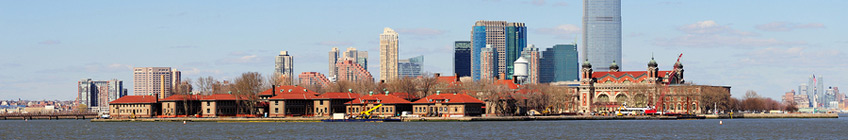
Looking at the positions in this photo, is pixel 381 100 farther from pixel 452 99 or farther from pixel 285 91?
pixel 285 91

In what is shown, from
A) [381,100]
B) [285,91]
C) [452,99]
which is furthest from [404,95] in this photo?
[452,99]

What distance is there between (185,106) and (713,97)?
81677mm

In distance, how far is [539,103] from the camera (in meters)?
190

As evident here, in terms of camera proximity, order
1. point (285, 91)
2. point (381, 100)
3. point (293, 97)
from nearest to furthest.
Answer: point (381, 100), point (293, 97), point (285, 91)

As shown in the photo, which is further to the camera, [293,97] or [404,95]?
[404,95]

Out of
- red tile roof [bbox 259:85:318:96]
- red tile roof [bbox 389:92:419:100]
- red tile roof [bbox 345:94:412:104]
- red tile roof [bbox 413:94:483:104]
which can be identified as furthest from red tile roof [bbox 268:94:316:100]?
red tile roof [bbox 413:94:483:104]

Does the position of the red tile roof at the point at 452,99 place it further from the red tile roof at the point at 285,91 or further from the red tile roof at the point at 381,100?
the red tile roof at the point at 285,91

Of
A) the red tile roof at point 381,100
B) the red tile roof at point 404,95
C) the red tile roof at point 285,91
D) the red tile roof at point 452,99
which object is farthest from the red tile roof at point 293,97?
the red tile roof at point 452,99

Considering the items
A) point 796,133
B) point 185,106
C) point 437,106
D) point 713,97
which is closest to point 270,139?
point 796,133

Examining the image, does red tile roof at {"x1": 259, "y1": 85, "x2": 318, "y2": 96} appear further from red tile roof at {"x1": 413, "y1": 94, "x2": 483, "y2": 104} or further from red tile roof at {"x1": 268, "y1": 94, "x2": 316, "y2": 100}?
red tile roof at {"x1": 413, "y1": 94, "x2": 483, "y2": 104}

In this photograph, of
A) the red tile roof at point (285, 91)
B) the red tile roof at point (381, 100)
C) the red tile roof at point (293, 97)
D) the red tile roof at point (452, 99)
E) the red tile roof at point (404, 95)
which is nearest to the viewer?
the red tile roof at point (452, 99)

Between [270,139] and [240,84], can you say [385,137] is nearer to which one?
[270,139]

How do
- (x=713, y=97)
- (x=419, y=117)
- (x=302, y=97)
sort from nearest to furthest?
(x=419, y=117) < (x=302, y=97) < (x=713, y=97)

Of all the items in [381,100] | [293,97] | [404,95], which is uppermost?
[404,95]
